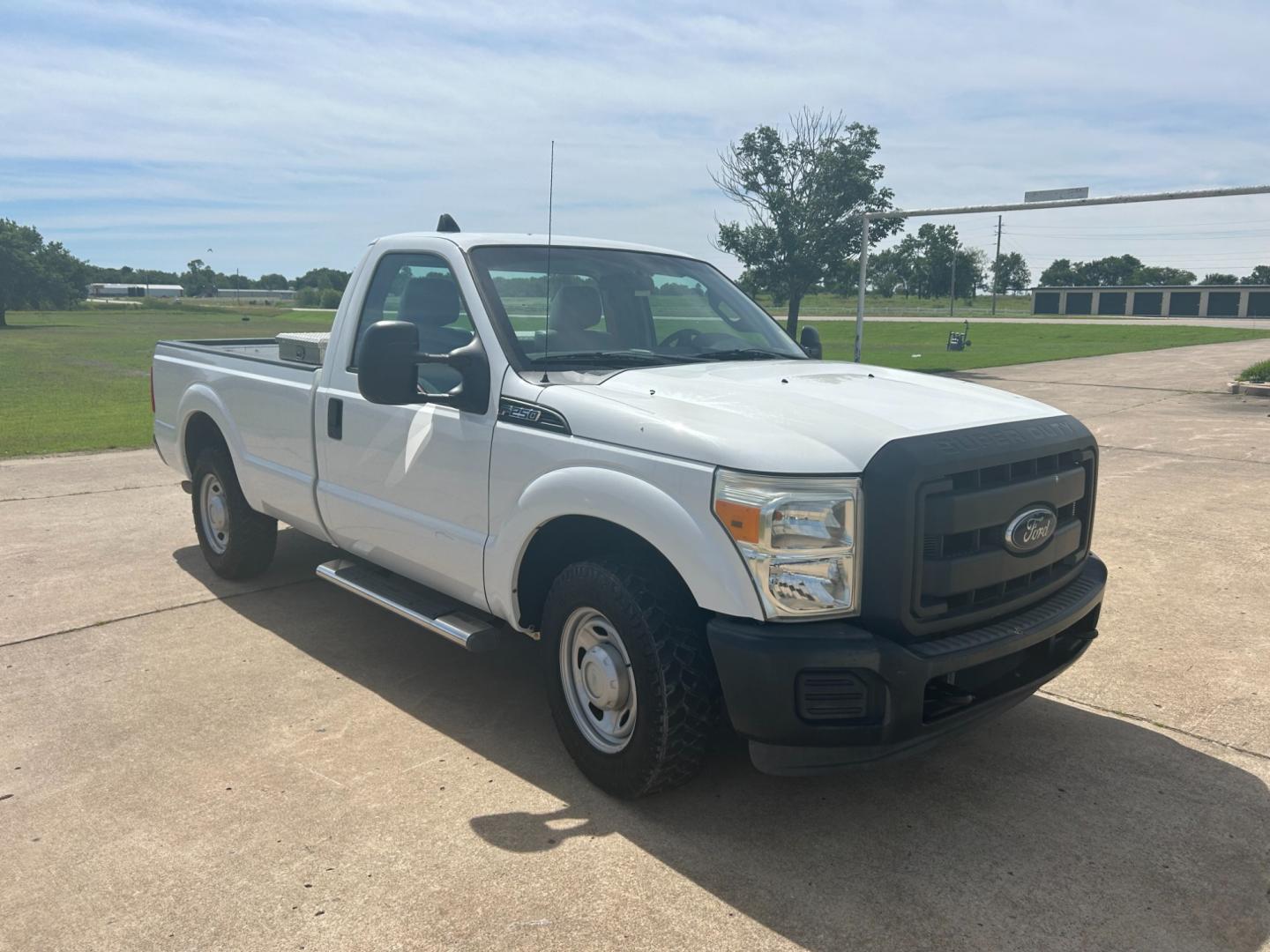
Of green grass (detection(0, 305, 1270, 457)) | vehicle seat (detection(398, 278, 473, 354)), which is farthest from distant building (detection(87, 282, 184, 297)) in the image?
vehicle seat (detection(398, 278, 473, 354))

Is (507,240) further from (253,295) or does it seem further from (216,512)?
(253,295)

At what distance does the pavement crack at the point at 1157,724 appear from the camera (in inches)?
160

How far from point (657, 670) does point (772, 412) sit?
0.92 m

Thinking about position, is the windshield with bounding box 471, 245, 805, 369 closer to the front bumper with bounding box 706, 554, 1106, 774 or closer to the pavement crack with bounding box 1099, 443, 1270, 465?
the front bumper with bounding box 706, 554, 1106, 774

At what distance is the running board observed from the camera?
13.3 ft

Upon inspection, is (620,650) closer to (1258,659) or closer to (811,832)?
(811,832)

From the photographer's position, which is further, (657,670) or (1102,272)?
(1102,272)

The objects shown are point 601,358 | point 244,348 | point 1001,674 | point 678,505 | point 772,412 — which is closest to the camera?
point 678,505

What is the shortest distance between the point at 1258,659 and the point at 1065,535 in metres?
2.07

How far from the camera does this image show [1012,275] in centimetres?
14050

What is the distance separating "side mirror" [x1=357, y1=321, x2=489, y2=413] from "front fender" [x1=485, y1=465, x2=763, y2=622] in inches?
20.5

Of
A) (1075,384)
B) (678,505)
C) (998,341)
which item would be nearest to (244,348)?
(678,505)

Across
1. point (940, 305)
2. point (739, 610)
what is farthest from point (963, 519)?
point (940, 305)

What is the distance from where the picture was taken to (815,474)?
3.05 meters
